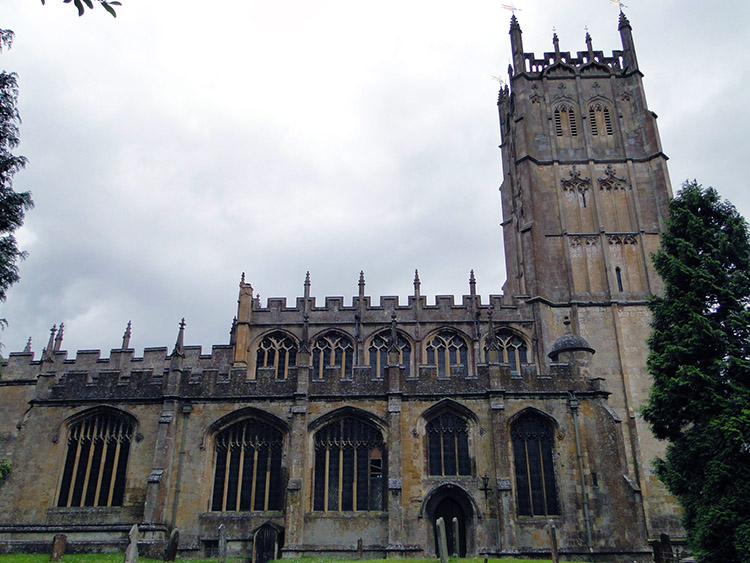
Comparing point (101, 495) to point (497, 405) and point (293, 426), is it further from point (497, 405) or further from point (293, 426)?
point (497, 405)

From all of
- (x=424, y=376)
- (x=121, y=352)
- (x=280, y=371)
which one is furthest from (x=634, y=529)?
(x=121, y=352)

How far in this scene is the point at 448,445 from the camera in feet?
77.2

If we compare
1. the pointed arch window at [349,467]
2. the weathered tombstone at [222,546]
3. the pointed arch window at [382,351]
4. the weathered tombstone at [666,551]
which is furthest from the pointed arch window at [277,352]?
the weathered tombstone at [666,551]

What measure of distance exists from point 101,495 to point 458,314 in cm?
1910

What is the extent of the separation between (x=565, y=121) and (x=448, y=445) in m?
25.2

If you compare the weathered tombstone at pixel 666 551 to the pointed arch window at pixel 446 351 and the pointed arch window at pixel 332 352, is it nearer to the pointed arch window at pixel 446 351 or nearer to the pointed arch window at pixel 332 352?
the pointed arch window at pixel 446 351

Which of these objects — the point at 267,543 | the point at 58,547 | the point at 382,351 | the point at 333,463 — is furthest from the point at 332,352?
the point at 58,547

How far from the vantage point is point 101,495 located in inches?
934

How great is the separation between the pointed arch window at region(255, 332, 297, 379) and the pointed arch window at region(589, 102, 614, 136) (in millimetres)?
22785

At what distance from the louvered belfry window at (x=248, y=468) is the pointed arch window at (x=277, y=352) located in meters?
9.24

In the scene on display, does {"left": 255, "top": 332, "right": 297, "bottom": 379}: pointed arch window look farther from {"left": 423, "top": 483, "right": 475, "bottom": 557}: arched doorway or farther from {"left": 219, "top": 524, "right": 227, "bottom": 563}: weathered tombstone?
{"left": 219, "top": 524, "right": 227, "bottom": 563}: weathered tombstone

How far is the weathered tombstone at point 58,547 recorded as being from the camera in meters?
20.4

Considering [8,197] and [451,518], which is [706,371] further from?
[8,197]

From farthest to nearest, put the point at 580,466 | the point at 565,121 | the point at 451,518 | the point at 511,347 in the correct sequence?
the point at 565,121, the point at 511,347, the point at 580,466, the point at 451,518
